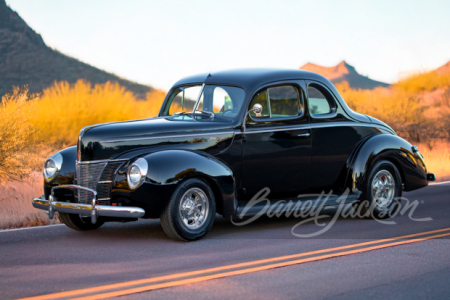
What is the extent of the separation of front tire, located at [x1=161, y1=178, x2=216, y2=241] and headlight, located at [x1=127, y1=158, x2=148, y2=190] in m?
0.46

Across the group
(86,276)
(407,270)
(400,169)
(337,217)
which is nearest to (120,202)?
(86,276)

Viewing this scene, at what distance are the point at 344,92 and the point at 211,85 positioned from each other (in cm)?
2811

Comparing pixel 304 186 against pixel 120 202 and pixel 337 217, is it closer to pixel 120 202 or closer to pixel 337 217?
pixel 337 217

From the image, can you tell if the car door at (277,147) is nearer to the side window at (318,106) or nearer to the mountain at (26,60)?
the side window at (318,106)

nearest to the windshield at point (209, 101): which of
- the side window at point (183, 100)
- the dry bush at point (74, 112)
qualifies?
the side window at point (183, 100)

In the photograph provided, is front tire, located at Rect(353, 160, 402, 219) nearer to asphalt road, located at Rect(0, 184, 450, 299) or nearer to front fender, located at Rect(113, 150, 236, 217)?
asphalt road, located at Rect(0, 184, 450, 299)

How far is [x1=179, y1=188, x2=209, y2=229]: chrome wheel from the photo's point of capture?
7.35 meters

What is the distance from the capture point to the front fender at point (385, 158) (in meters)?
9.09

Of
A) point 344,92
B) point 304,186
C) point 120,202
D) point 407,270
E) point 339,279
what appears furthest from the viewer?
point 344,92

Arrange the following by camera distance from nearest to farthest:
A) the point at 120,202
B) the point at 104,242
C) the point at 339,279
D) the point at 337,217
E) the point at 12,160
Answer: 1. the point at 339,279
2. the point at 120,202
3. the point at 104,242
4. the point at 337,217
5. the point at 12,160

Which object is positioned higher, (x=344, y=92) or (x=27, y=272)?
(x=344, y=92)

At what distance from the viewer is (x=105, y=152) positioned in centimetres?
734

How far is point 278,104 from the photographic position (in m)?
8.76

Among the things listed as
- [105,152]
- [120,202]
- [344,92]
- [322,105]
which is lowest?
[120,202]
